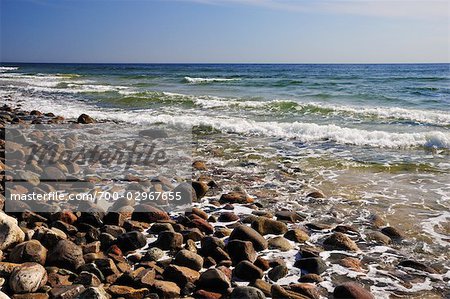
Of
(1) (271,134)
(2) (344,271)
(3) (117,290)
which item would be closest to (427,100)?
(1) (271,134)

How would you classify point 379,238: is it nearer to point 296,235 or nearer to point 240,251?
point 296,235

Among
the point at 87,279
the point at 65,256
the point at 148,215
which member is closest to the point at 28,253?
the point at 65,256

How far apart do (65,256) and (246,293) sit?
5.65 ft

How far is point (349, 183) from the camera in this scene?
6750mm

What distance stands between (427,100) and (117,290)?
65.5ft

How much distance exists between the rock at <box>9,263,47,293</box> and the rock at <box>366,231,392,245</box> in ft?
11.6

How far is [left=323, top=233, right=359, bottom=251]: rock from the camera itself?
172 inches

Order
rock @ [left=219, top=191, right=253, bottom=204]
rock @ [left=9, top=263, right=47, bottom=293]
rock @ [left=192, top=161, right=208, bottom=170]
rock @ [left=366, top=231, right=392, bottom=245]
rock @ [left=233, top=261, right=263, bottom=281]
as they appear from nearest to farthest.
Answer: rock @ [left=9, top=263, right=47, bottom=293]
rock @ [left=233, top=261, right=263, bottom=281]
rock @ [left=366, top=231, right=392, bottom=245]
rock @ [left=219, top=191, right=253, bottom=204]
rock @ [left=192, top=161, right=208, bottom=170]

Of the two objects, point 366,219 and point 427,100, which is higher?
point 427,100

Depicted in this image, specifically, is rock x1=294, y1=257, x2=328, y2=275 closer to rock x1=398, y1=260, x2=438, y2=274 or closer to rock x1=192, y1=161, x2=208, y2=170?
rock x1=398, y1=260, x2=438, y2=274

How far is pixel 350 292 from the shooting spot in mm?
3348

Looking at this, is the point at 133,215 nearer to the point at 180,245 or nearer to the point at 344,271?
the point at 180,245

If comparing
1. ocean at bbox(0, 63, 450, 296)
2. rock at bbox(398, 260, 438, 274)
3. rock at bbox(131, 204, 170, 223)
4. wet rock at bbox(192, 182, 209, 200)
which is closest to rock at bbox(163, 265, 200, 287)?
rock at bbox(131, 204, 170, 223)

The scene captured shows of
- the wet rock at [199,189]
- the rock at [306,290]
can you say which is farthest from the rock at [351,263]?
the wet rock at [199,189]
